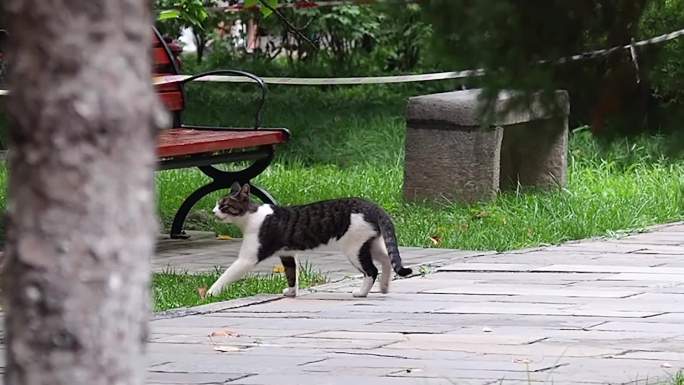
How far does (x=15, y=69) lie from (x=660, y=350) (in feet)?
13.1

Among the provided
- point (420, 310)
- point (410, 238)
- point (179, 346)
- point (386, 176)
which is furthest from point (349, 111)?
point (179, 346)

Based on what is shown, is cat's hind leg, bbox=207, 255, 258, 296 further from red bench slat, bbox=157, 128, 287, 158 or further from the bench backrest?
the bench backrest

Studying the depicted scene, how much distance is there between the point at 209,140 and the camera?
8938 millimetres

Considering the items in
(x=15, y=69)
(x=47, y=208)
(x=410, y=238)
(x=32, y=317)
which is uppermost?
(x=15, y=69)

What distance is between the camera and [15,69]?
7.70 feet

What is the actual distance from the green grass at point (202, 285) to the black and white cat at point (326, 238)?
90 mm

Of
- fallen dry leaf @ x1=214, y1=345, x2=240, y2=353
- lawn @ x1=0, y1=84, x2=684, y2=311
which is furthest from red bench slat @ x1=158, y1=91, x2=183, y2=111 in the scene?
fallen dry leaf @ x1=214, y1=345, x2=240, y2=353

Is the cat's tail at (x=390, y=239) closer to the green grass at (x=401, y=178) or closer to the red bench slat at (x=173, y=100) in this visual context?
the green grass at (x=401, y=178)

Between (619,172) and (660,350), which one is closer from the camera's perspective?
(660,350)

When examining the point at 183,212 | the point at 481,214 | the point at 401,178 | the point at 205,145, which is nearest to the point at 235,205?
the point at 205,145

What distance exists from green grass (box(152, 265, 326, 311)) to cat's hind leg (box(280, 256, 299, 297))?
0.42 ft

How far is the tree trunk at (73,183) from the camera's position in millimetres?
2324

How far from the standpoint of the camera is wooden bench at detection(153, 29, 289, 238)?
347 inches

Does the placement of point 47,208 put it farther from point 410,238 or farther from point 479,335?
point 410,238
